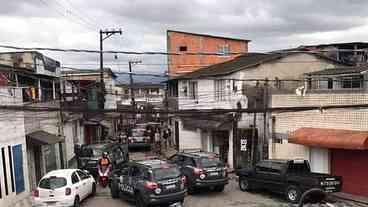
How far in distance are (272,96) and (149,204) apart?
10.4 m

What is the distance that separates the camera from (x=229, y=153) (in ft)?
90.3

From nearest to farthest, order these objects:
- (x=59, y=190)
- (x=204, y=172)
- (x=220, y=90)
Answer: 1. (x=59, y=190)
2. (x=204, y=172)
3. (x=220, y=90)

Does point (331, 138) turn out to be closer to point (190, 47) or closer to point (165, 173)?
point (165, 173)

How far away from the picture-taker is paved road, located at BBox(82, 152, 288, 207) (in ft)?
55.9

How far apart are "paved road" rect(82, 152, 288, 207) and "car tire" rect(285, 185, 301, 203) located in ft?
1.06

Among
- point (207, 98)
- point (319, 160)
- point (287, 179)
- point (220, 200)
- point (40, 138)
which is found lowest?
point (220, 200)

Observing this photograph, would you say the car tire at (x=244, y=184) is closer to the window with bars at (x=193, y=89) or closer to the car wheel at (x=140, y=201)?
the car wheel at (x=140, y=201)

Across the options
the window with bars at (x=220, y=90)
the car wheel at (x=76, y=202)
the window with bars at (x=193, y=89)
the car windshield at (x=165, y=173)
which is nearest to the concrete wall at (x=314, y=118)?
the window with bars at (x=220, y=90)

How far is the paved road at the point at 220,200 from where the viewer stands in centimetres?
1703

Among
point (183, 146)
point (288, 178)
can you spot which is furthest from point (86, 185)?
point (183, 146)

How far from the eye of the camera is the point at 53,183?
1605cm

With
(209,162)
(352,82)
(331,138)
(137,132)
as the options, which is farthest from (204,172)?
(137,132)

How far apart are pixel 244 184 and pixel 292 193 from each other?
3204 millimetres

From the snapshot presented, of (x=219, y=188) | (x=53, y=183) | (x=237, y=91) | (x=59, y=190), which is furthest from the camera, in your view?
(x=237, y=91)
